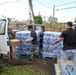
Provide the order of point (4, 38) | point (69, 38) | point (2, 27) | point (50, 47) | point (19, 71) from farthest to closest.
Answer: point (50, 47)
point (2, 27)
point (4, 38)
point (19, 71)
point (69, 38)

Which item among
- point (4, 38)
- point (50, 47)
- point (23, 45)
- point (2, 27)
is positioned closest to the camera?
point (4, 38)

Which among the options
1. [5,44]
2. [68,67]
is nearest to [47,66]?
[68,67]

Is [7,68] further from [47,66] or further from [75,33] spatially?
[75,33]

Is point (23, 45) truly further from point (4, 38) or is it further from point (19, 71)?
point (19, 71)

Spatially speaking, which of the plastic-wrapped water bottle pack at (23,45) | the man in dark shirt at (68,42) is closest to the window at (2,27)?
the plastic-wrapped water bottle pack at (23,45)

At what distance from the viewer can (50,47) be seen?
36.1 ft

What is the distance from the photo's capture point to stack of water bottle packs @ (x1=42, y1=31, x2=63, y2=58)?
10.9 m

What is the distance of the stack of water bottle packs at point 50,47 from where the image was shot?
10.9 metres

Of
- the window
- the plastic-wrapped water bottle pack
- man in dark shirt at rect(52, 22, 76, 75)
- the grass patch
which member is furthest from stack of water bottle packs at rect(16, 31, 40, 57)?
man in dark shirt at rect(52, 22, 76, 75)

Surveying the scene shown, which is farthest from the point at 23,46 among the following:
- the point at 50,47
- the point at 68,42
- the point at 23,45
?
the point at 68,42

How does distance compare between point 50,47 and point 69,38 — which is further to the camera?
point 50,47

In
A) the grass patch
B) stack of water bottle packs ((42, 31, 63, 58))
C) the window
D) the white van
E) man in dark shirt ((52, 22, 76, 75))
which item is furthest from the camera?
stack of water bottle packs ((42, 31, 63, 58))

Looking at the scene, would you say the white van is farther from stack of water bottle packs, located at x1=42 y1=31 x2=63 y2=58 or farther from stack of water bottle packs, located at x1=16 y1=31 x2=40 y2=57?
stack of water bottle packs, located at x1=42 y1=31 x2=63 y2=58

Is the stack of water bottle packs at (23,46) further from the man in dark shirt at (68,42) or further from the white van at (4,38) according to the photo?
the man in dark shirt at (68,42)
